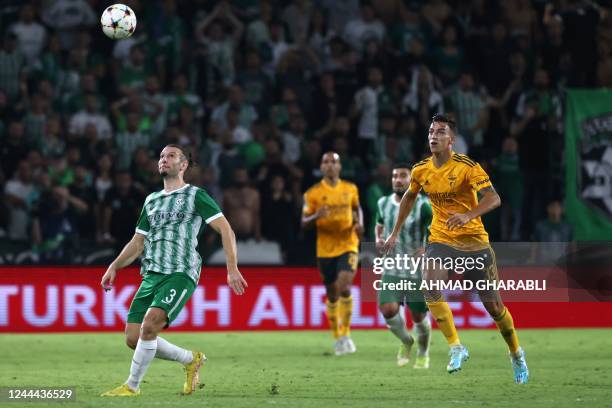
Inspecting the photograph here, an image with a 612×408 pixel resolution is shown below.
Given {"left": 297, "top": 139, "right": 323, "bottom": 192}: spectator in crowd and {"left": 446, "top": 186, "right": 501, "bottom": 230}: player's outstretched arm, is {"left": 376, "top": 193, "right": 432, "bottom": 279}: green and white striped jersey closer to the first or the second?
{"left": 446, "top": 186, "right": 501, "bottom": 230}: player's outstretched arm

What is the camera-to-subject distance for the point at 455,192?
1052cm

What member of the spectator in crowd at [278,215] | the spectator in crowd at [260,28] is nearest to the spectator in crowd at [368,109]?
the spectator in crowd at [278,215]

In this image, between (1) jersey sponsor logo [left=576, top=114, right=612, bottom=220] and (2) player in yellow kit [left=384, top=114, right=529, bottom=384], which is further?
(1) jersey sponsor logo [left=576, top=114, right=612, bottom=220]

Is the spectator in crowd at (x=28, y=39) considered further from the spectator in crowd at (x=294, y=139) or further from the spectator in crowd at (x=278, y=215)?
the spectator in crowd at (x=278, y=215)

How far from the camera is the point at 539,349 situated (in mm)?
14570

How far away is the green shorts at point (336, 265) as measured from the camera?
583 inches

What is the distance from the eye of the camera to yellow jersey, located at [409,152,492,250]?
10.5m

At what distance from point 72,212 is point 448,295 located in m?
5.54

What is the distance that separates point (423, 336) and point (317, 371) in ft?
4.04

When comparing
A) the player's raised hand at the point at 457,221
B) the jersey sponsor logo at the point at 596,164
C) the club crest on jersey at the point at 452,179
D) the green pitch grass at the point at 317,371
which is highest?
the jersey sponsor logo at the point at 596,164

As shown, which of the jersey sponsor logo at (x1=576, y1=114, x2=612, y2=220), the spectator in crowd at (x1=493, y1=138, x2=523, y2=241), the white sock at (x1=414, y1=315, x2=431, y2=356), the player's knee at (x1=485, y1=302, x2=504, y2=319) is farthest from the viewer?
the spectator in crowd at (x1=493, y1=138, x2=523, y2=241)

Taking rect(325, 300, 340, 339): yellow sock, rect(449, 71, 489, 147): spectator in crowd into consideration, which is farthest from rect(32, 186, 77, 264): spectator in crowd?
rect(449, 71, 489, 147): spectator in crowd

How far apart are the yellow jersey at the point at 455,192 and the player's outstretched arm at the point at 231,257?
2056 mm

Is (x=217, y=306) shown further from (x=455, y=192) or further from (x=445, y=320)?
(x=455, y=192)
